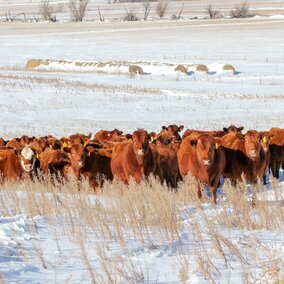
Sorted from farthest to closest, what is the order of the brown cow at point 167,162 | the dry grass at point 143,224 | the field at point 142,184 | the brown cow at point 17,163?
the brown cow at point 167,162
the brown cow at point 17,163
the field at point 142,184
the dry grass at point 143,224

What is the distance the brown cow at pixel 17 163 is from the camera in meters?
13.0

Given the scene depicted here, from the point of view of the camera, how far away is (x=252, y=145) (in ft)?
41.0

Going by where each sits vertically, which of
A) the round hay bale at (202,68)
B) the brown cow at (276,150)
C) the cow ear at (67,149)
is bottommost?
the brown cow at (276,150)

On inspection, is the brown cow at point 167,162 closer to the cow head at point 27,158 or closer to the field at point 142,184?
the field at point 142,184

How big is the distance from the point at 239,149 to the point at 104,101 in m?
15.9

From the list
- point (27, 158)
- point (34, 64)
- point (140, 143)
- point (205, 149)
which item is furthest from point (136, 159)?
point (34, 64)

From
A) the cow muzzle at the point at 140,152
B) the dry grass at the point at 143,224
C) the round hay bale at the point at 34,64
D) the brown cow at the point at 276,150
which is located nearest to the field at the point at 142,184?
the dry grass at the point at 143,224

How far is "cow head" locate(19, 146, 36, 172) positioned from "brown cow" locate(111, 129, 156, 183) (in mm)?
1521

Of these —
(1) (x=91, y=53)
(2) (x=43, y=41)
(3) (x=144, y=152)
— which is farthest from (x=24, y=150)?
(2) (x=43, y=41)

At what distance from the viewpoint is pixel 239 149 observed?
1282 centimetres

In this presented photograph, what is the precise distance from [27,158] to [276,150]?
532 centimetres

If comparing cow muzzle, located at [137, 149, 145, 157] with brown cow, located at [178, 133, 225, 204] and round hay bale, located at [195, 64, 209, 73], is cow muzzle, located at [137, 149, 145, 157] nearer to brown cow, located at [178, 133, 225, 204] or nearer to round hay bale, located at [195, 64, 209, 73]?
brown cow, located at [178, 133, 225, 204]

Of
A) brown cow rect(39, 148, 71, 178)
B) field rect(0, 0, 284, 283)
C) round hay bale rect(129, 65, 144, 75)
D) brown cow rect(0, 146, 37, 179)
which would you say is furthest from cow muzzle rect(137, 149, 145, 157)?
round hay bale rect(129, 65, 144, 75)

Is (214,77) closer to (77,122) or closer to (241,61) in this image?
(241,61)
